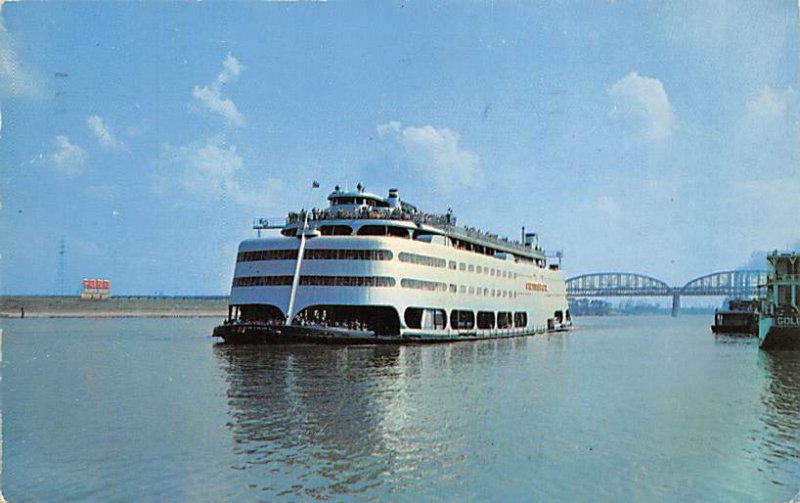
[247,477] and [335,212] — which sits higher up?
[335,212]

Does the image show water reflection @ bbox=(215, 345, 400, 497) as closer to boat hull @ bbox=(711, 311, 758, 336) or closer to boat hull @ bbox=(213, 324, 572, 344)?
boat hull @ bbox=(213, 324, 572, 344)

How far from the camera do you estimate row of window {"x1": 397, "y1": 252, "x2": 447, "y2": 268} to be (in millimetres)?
53250

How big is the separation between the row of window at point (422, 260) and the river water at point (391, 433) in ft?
48.4

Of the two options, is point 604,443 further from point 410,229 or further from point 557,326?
point 557,326

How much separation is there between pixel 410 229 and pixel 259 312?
45.4 ft

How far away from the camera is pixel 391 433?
21391mm

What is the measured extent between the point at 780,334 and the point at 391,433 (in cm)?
4223

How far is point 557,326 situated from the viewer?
313 ft

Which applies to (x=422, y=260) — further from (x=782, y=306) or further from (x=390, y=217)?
(x=782, y=306)

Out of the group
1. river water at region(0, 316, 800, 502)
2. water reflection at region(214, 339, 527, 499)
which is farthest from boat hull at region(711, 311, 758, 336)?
water reflection at region(214, 339, 527, 499)

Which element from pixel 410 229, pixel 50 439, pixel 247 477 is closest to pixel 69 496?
pixel 247 477

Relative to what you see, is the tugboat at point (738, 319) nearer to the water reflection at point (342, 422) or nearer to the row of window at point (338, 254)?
the row of window at point (338, 254)

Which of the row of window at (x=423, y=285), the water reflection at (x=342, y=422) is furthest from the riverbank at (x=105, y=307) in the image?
the water reflection at (x=342, y=422)

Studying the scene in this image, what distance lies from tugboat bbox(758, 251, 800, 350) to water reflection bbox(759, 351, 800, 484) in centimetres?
980
